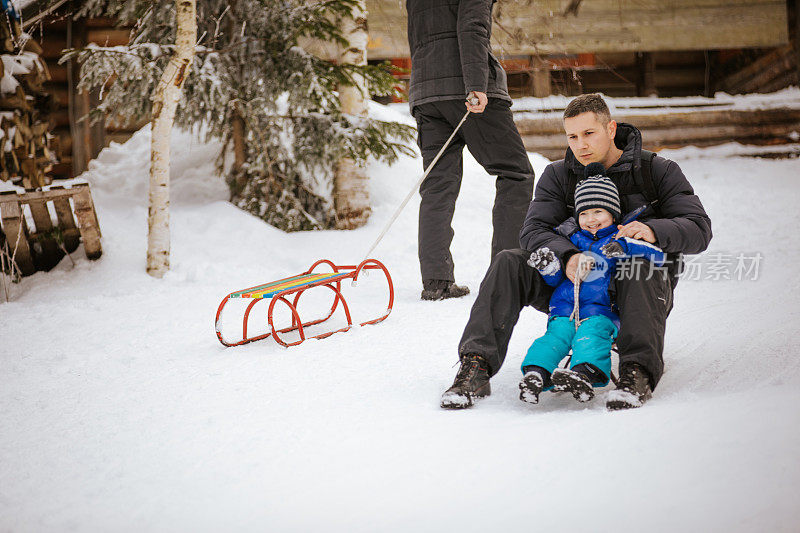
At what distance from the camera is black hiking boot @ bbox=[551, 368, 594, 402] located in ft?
7.14

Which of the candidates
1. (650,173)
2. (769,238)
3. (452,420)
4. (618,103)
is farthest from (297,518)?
(618,103)

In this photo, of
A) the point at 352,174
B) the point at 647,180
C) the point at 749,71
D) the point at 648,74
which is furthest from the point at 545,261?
the point at 749,71

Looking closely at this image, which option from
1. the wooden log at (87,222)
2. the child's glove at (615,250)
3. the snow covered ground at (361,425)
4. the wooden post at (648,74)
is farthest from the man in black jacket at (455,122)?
the wooden post at (648,74)

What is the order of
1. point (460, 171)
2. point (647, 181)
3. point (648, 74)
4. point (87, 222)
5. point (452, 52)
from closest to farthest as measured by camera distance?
point (647, 181)
point (452, 52)
point (460, 171)
point (87, 222)
point (648, 74)

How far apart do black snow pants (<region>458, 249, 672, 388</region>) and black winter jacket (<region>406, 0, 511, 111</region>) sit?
1.79 m

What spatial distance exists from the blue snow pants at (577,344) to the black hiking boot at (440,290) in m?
1.83

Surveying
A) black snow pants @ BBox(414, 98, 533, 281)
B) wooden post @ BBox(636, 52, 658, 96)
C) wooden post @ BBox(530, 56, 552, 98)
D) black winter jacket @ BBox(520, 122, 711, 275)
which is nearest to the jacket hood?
black winter jacket @ BBox(520, 122, 711, 275)

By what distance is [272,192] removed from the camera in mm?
6266

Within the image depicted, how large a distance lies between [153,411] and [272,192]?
3926mm

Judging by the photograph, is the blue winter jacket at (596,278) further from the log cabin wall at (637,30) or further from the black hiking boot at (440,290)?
the log cabin wall at (637,30)

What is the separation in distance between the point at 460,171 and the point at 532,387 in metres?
2.37

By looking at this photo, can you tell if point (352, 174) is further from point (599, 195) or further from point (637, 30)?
point (637, 30)

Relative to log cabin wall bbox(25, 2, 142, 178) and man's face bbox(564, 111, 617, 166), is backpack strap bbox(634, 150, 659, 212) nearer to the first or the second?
man's face bbox(564, 111, 617, 166)

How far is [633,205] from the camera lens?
260cm
